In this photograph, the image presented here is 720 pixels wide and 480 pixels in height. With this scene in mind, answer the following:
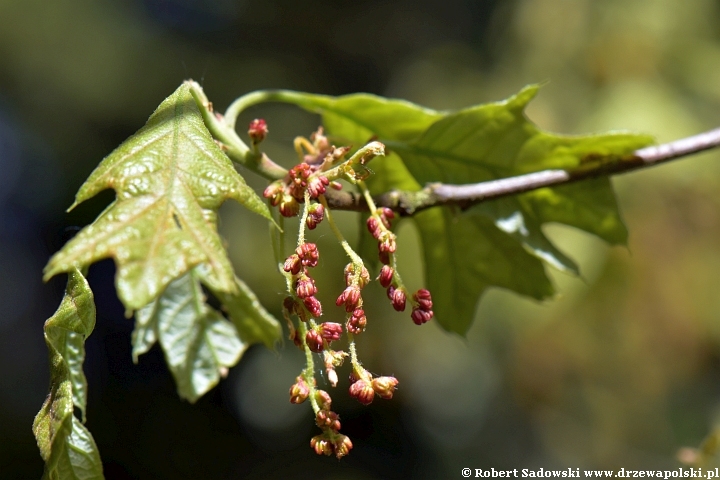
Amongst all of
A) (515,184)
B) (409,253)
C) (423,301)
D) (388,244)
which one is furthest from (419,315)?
(409,253)

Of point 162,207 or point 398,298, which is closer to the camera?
point 162,207

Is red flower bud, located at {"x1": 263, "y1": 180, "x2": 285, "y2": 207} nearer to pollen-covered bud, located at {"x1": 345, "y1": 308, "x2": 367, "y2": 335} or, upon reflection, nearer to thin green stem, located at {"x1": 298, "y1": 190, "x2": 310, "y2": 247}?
thin green stem, located at {"x1": 298, "y1": 190, "x2": 310, "y2": 247}

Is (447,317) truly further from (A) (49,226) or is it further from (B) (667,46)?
(A) (49,226)

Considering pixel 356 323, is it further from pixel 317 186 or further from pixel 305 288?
pixel 317 186

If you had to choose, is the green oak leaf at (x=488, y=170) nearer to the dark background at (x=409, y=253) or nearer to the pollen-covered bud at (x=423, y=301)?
the pollen-covered bud at (x=423, y=301)

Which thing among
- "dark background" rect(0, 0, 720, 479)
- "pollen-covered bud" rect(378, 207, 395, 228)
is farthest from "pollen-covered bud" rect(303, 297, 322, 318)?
"dark background" rect(0, 0, 720, 479)

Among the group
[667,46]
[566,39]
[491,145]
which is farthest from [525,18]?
[491,145]
